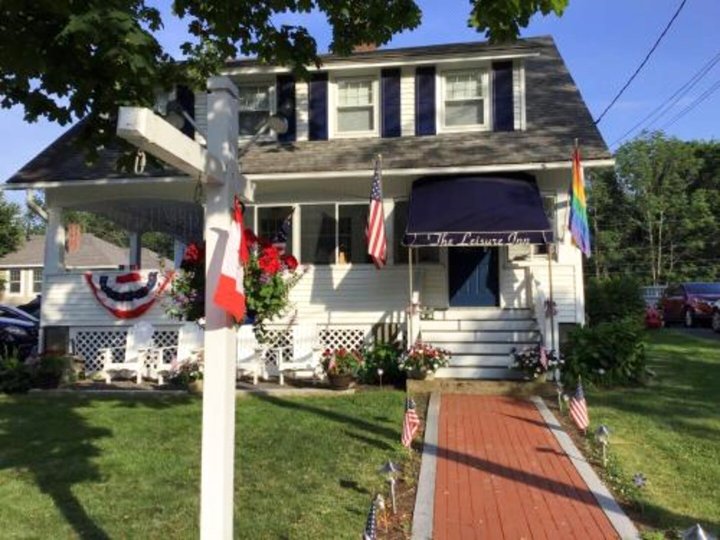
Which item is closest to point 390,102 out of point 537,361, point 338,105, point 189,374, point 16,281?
point 338,105

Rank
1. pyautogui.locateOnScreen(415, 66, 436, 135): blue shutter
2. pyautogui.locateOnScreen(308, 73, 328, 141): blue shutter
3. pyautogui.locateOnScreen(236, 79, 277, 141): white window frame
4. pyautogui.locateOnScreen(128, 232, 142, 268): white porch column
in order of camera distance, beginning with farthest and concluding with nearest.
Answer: pyautogui.locateOnScreen(128, 232, 142, 268): white porch column
pyautogui.locateOnScreen(236, 79, 277, 141): white window frame
pyautogui.locateOnScreen(308, 73, 328, 141): blue shutter
pyautogui.locateOnScreen(415, 66, 436, 135): blue shutter

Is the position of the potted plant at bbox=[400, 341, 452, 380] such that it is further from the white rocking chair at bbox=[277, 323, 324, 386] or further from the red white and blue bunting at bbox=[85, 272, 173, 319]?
the red white and blue bunting at bbox=[85, 272, 173, 319]

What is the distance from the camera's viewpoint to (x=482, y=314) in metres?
13.8

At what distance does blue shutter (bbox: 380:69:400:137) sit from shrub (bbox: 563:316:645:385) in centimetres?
588

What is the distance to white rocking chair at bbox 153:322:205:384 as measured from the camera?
44.6 feet

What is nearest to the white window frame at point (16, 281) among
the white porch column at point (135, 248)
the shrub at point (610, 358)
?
the white porch column at point (135, 248)

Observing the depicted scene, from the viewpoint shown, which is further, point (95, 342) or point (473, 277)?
point (95, 342)

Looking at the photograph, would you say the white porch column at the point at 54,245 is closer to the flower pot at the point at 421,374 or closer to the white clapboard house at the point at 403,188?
the white clapboard house at the point at 403,188

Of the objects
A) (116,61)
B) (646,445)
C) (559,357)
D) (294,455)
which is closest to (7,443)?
(294,455)

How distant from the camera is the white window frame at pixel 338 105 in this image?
603 inches

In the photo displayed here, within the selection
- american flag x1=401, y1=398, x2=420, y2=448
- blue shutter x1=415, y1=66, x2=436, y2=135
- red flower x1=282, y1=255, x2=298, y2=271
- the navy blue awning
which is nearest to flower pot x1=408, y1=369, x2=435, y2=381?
the navy blue awning

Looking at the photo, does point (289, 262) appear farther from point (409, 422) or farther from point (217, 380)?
point (409, 422)

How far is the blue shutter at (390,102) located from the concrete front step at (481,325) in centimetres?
426

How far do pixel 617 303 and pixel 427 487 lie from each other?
1512 centimetres
